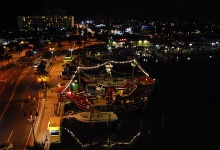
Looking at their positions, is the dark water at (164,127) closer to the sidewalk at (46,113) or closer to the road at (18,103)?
the sidewalk at (46,113)

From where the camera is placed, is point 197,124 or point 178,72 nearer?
point 197,124

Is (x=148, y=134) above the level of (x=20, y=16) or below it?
below

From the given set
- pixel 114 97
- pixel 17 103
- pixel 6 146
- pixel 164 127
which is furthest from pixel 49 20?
pixel 6 146

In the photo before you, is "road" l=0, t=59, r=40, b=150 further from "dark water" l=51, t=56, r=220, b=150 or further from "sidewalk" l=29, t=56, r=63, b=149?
"dark water" l=51, t=56, r=220, b=150

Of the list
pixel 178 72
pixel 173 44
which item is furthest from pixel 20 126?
pixel 173 44

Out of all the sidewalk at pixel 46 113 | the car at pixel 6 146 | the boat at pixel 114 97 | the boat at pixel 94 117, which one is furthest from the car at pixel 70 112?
the car at pixel 6 146

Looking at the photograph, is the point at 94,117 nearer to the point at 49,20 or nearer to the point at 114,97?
the point at 114,97

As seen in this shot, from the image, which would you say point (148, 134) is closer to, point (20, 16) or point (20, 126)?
point (20, 126)
